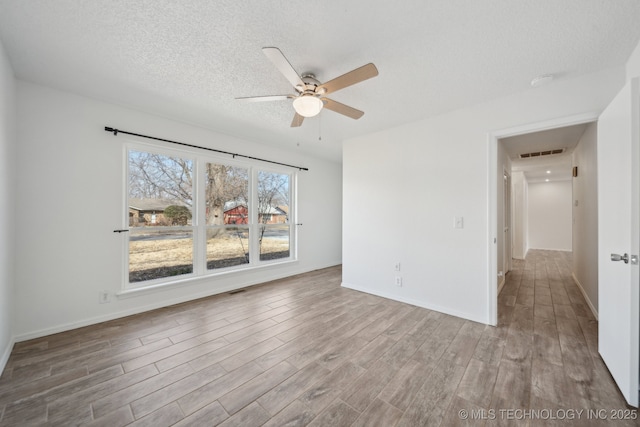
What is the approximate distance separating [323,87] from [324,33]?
365 mm

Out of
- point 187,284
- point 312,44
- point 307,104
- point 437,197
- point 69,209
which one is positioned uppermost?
point 312,44

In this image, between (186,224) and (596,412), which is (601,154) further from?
(186,224)

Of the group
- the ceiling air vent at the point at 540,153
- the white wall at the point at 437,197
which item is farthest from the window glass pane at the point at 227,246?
the ceiling air vent at the point at 540,153

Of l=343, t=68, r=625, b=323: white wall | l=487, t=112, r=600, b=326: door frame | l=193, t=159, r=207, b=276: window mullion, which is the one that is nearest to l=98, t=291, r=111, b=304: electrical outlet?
l=193, t=159, r=207, b=276: window mullion

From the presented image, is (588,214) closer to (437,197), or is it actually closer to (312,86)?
(437,197)

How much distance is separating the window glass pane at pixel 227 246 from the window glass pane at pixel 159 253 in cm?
29

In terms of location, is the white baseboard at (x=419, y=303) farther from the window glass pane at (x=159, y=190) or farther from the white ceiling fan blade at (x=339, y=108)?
the window glass pane at (x=159, y=190)

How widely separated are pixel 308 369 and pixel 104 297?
101 inches

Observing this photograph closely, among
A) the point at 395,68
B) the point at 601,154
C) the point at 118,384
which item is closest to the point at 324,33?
the point at 395,68

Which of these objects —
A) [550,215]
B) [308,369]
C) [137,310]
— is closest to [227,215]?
[137,310]

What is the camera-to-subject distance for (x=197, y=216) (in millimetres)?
3574

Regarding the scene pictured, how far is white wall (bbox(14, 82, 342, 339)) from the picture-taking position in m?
2.36

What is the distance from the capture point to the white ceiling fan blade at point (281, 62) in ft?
4.99

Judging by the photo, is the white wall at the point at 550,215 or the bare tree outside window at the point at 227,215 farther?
the white wall at the point at 550,215
